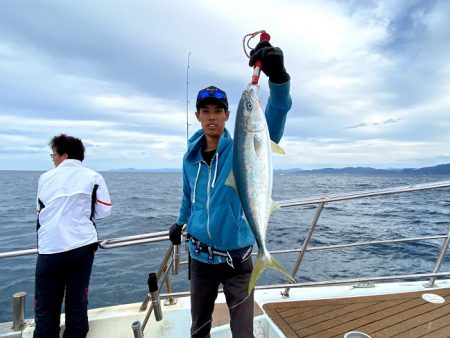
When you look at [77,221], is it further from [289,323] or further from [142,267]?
[142,267]

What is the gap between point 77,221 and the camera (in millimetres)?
3178

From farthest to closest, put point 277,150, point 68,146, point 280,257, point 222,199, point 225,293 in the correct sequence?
1. point 280,257
2. point 68,146
3. point 225,293
4. point 222,199
5. point 277,150

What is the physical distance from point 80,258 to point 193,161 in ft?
5.77

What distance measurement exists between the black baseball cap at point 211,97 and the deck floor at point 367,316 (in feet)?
7.69

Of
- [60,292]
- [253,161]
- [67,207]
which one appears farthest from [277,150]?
[60,292]

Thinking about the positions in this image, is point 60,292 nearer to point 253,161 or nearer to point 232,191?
point 232,191

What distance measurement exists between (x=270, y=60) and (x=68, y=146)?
2630mm

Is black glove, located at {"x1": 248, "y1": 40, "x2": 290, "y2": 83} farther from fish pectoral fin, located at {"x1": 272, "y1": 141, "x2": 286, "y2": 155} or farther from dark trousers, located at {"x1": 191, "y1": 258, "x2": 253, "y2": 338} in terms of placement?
dark trousers, located at {"x1": 191, "y1": 258, "x2": 253, "y2": 338}

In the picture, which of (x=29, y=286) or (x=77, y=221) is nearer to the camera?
(x=77, y=221)

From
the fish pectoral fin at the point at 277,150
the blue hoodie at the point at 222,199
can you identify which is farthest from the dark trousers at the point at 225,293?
the fish pectoral fin at the point at 277,150

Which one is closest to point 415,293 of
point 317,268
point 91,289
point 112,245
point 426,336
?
point 426,336

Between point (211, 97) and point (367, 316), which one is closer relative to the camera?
point (211, 97)

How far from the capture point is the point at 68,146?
346 centimetres

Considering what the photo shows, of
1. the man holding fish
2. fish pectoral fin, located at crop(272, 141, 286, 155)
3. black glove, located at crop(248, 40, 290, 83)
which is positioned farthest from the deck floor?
black glove, located at crop(248, 40, 290, 83)
